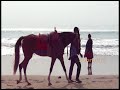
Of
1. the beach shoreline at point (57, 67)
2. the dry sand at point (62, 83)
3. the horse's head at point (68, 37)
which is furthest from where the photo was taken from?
the beach shoreline at point (57, 67)

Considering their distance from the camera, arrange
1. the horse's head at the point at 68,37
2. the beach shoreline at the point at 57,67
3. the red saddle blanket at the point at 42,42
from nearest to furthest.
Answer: the red saddle blanket at the point at 42,42 → the horse's head at the point at 68,37 → the beach shoreline at the point at 57,67

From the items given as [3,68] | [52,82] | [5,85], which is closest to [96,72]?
[3,68]

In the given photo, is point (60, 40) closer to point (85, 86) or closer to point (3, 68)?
point (85, 86)

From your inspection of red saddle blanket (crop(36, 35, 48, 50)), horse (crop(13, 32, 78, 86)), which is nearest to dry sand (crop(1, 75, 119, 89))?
horse (crop(13, 32, 78, 86))

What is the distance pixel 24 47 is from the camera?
11.4 m

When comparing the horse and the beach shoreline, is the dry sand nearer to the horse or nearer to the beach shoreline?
the horse

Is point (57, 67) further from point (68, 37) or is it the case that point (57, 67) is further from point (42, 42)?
point (42, 42)

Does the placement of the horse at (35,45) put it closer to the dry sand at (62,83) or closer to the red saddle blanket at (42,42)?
the red saddle blanket at (42,42)

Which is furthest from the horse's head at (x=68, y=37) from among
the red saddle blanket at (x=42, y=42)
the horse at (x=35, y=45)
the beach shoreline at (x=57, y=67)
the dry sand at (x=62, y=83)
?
the beach shoreline at (x=57, y=67)

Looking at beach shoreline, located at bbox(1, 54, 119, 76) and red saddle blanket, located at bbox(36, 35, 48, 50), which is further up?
red saddle blanket, located at bbox(36, 35, 48, 50)

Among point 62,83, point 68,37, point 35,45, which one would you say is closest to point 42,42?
point 35,45

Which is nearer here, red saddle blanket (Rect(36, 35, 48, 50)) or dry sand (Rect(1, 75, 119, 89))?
dry sand (Rect(1, 75, 119, 89))

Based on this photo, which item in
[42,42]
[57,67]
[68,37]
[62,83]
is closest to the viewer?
[42,42]

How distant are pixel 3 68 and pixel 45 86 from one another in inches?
328
